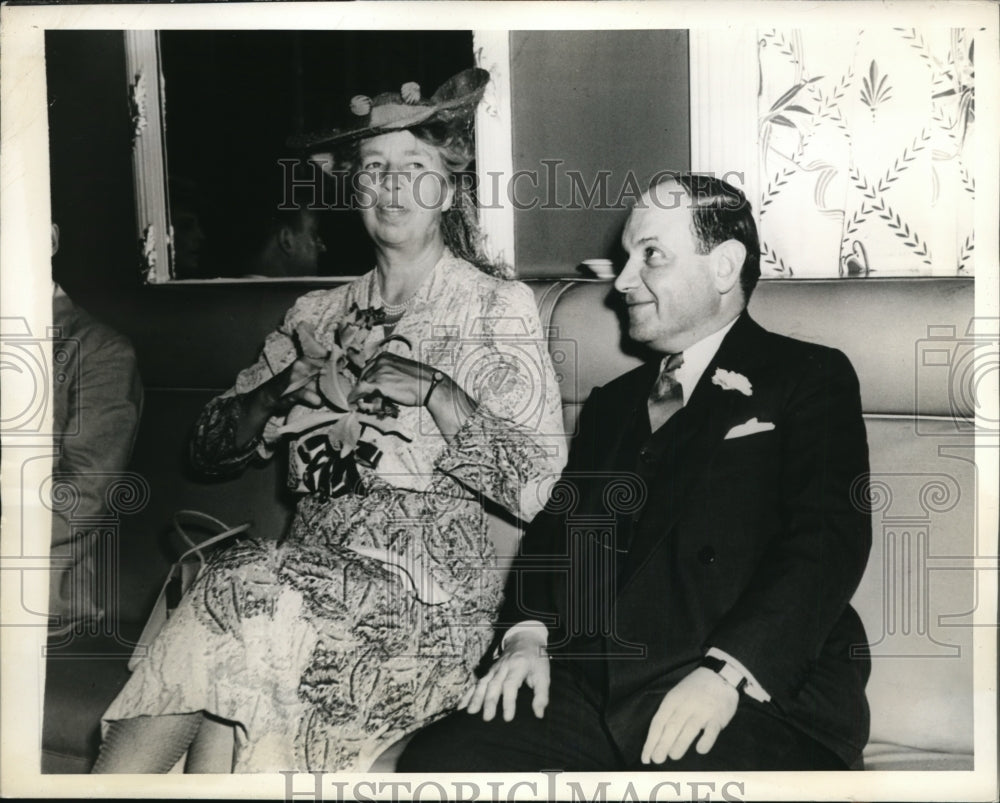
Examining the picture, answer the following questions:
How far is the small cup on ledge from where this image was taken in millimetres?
2404

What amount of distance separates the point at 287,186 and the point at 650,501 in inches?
48.1

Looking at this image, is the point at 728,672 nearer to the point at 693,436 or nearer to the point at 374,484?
the point at 693,436

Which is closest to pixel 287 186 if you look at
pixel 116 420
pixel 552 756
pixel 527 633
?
pixel 116 420

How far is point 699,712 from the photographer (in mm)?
2295

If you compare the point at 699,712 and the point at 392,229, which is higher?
the point at 392,229

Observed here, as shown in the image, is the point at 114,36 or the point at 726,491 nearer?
the point at 726,491

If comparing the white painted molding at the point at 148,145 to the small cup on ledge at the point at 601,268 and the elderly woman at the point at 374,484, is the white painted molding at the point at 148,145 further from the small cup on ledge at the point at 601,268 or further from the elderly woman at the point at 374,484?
the small cup on ledge at the point at 601,268

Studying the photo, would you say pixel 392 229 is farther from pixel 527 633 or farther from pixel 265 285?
pixel 527 633

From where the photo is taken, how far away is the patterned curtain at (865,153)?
7.96 feet

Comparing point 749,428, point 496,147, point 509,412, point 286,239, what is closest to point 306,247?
point 286,239

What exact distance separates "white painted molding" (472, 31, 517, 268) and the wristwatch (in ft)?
3.62

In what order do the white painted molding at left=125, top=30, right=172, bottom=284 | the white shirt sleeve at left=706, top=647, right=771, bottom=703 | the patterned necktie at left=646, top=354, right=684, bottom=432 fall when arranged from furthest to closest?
the white painted molding at left=125, top=30, right=172, bottom=284 → the patterned necktie at left=646, top=354, right=684, bottom=432 → the white shirt sleeve at left=706, top=647, right=771, bottom=703

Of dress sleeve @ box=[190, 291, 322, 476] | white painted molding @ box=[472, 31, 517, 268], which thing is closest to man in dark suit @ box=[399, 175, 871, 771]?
white painted molding @ box=[472, 31, 517, 268]

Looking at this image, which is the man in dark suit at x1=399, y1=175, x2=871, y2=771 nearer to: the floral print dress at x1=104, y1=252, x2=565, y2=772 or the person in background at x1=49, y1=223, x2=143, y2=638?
the floral print dress at x1=104, y1=252, x2=565, y2=772
